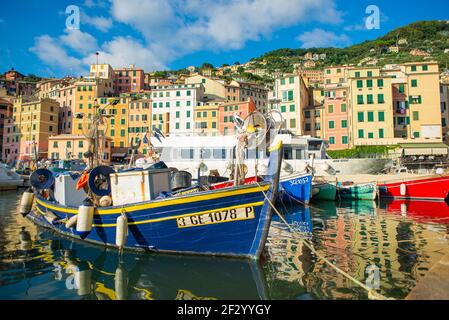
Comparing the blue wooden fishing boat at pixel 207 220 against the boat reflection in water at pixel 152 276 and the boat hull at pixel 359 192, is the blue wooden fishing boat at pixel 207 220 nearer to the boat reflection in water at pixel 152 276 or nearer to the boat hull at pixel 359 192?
the boat reflection in water at pixel 152 276

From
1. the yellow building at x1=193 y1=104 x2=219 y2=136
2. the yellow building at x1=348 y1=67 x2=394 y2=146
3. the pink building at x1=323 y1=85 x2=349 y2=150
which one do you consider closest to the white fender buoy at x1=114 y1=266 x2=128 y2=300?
the yellow building at x1=348 y1=67 x2=394 y2=146

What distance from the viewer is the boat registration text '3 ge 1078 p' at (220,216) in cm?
841

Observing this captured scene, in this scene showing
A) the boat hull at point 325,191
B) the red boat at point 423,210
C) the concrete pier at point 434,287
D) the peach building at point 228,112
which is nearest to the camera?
the concrete pier at point 434,287

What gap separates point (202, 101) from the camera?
65.5 meters

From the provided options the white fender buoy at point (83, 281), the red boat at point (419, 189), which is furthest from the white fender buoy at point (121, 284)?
the red boat at point (419, 189)

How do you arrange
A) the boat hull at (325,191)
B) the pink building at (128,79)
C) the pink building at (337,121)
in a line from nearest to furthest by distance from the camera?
the boat hull at (325,191) < the pink building at (337,121) < the pink building at (128,79)

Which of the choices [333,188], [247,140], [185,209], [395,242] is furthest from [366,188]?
[185,209]

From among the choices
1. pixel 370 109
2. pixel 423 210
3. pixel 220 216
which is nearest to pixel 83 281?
pixel 220 216

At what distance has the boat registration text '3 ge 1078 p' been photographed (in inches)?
331

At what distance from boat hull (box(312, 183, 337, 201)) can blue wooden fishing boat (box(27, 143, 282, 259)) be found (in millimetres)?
18637

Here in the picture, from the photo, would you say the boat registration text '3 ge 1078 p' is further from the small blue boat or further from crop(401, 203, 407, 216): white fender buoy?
crop(401, 203, 407, 216): white fender buoy

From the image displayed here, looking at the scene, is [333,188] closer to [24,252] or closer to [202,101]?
[24,252]

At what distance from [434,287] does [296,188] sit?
17600mm

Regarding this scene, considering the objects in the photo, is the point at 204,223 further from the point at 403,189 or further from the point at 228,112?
the point at 228,112
